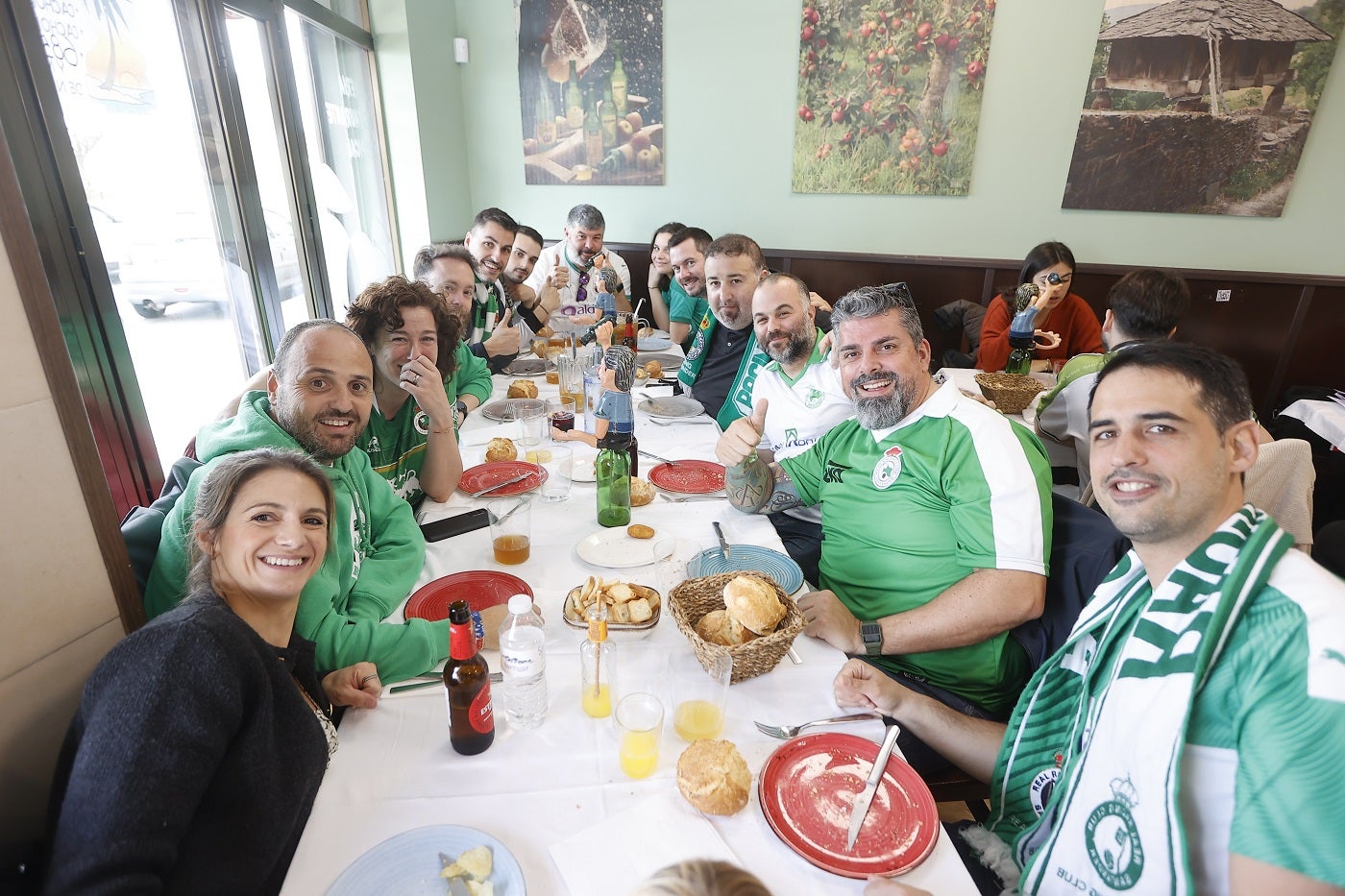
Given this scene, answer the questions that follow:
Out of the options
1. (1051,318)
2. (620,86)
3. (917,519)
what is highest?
(620,86)

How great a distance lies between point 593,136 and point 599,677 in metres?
4.92

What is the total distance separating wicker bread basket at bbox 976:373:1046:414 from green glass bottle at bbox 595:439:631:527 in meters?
1.83

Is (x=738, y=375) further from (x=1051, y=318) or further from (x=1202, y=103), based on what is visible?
(x=1202, y=103)

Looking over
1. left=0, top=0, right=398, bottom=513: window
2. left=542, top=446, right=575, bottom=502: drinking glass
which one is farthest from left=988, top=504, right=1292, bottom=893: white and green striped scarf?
left=0, top=0, right=398, bottom=513: window

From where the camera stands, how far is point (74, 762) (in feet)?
2.64

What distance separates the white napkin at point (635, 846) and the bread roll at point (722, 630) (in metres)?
0.30

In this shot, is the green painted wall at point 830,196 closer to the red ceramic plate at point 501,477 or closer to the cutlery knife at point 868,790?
the red ceramic plate at point 501,477

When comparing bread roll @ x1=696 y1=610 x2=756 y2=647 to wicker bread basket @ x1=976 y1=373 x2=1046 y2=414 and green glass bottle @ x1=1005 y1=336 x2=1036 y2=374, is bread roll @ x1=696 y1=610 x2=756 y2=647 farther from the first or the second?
green glass bottle @ x1=1005 y1=336 x2=1036 y2=374

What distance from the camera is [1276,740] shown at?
735mm

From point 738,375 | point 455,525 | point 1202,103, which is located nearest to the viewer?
point 455,525

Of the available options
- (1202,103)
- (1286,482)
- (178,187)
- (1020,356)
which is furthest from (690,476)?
(1202,103)

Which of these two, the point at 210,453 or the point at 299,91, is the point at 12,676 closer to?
the point at 210,453

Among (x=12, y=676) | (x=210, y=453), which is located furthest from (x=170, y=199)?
(x=12, y=676)

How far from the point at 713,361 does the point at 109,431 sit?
2.49 meters
